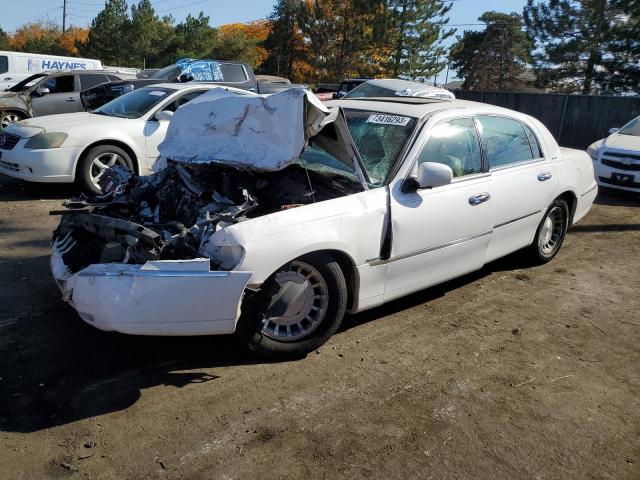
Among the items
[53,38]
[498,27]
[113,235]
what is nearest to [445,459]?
[113,235]

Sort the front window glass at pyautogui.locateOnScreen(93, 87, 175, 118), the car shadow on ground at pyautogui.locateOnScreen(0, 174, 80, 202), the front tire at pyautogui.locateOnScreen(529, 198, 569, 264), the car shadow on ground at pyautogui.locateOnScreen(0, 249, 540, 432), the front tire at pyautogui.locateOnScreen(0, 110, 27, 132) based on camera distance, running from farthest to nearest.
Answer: the front tire at pyautogui.locateOnScreen(0, 110, 27, 132)
the front window glass at pyautogui.locateOnScreen(93, 87, 175, 118)
the car shadow on ground at pyautogui.locateOnScreen(0, 174, 80, 202)
the front tire at pyautogui.locateOnScreen(529, 198, 569, 264)
the car shadow on ground at pyautogui.locateOnScreen(0, 249, 540, 432)

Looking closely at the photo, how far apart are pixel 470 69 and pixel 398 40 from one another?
24.0 m

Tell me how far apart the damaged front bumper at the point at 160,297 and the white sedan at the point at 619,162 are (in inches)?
329

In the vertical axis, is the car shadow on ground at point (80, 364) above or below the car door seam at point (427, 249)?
below

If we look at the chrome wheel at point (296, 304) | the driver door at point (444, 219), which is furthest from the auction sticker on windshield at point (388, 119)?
the chrome wheel at point (296, 304)

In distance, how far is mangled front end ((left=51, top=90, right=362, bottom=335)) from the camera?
122 inches

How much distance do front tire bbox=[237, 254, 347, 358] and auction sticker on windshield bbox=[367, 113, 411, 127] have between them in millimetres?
1329

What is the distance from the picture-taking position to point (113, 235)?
352 centimetres

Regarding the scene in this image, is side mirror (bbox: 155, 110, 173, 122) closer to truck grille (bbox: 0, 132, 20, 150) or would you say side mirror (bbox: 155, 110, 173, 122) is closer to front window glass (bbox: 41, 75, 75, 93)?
truck grille (bbox: 0, 132, 20, 150)

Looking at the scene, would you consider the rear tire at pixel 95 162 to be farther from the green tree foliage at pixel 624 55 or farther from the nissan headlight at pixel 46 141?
the green tree foliage at pixel 624 55

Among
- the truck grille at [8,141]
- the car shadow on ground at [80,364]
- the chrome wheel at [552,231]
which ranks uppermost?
the truck grille at [8,141]

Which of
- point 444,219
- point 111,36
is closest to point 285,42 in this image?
point 111,36

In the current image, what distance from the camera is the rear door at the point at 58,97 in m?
12.9

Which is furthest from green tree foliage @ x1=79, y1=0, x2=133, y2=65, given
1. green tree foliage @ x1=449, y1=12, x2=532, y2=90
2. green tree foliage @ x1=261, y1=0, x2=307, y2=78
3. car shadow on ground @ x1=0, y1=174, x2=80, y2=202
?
car shadow on ground @ x1=0, y1=174, x2=80, y2=202
